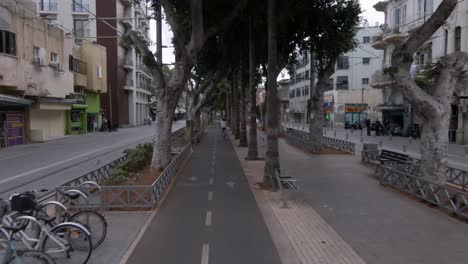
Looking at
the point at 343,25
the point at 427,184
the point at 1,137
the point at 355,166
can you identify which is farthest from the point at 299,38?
the point at 1,137

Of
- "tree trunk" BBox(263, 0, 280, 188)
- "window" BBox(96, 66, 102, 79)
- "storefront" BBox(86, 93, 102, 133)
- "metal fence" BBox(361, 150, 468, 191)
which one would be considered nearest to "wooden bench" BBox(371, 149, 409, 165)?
"metal fence" BBox(361, 150, 468, 191)

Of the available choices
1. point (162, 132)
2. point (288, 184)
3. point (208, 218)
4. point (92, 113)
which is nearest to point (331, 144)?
point (288, 184)

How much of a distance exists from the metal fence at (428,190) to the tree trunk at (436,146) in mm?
412

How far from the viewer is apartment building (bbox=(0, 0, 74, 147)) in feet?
91.7

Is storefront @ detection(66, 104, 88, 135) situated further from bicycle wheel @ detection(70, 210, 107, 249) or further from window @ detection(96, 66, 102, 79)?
bicycle wheel @ detection(70, 210, 107, 249)

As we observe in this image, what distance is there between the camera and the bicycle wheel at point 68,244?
20.7 feet

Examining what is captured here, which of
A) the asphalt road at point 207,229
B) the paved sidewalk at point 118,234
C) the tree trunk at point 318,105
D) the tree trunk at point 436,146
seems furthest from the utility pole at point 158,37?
the tree trunk at point 318,105

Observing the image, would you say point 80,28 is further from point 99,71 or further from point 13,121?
point 13,121

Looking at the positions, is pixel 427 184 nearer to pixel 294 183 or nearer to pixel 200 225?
pixel 294 183

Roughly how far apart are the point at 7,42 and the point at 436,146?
28059mm

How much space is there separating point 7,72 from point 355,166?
77.5 feet

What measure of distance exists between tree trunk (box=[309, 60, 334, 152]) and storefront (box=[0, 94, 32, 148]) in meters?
20.0

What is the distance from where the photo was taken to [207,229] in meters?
8.58

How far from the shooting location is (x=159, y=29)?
16.2 m
